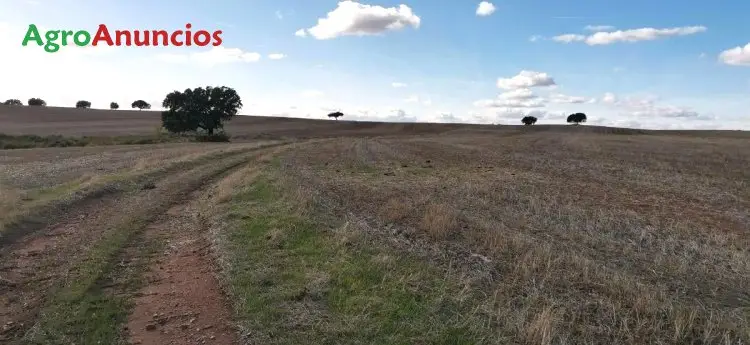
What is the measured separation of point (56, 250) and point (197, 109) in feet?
240

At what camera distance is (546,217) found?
15070 mm

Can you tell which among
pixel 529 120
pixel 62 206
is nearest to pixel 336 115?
pixel 529 120

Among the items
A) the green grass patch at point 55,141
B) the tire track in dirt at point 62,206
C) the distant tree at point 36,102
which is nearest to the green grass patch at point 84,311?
the tire track in dirt at point 62,206

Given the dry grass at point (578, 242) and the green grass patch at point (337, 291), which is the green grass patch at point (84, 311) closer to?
the green grass patch at point (337, 291)

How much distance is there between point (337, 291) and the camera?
27.6 ft

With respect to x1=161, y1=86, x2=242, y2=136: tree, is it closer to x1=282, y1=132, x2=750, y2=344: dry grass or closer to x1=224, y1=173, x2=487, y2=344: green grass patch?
x1=282, y1=132, x2=750, y2=344: dry grass

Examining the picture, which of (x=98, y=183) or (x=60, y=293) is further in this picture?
(x=98, y=183)

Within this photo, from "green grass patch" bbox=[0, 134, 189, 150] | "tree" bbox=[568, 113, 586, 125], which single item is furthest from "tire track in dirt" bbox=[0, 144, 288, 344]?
"tree" bbox=[568, 113, 586, 125]

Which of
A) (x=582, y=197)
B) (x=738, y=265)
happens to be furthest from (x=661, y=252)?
(x=582, y=197)

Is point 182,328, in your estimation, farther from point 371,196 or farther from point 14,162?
point 14,162

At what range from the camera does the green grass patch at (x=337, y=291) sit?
6957mm

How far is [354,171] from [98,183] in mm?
10764

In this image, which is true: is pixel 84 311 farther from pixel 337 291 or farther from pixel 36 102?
pixel 36 102

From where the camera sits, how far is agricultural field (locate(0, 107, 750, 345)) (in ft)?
23.6
